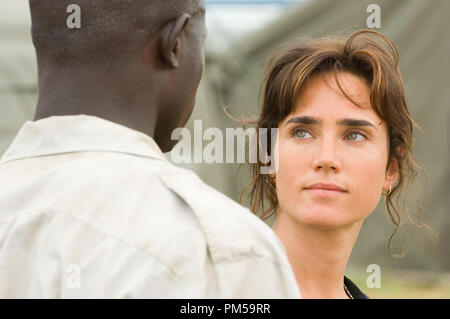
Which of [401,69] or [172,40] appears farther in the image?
[401,69]

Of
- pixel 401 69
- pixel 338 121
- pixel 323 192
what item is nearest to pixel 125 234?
pixel 323 192

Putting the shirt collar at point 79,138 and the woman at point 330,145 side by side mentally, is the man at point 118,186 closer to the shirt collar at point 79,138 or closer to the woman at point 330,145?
the shirt collar at point 79,138

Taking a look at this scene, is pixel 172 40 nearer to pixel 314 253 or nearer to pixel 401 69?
pixel 314 253

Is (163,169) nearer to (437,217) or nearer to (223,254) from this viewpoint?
(223,254)

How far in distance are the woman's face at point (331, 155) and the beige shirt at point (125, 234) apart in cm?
109

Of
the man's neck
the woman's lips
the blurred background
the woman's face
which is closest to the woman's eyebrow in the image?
the woman's face

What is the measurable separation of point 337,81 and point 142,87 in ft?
3.84

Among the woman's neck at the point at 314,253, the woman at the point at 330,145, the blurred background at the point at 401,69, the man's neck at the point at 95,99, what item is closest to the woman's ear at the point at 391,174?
the woman at the point at 330,145

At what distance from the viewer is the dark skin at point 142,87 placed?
1548 mm

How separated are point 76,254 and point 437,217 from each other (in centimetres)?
534

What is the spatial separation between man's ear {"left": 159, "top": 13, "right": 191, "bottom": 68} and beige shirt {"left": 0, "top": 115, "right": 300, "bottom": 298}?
0.20 meters

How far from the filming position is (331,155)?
251 centimetres

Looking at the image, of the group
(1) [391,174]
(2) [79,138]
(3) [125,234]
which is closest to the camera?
(3) [125,234]

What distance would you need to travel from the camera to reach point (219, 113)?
6.30 metres
